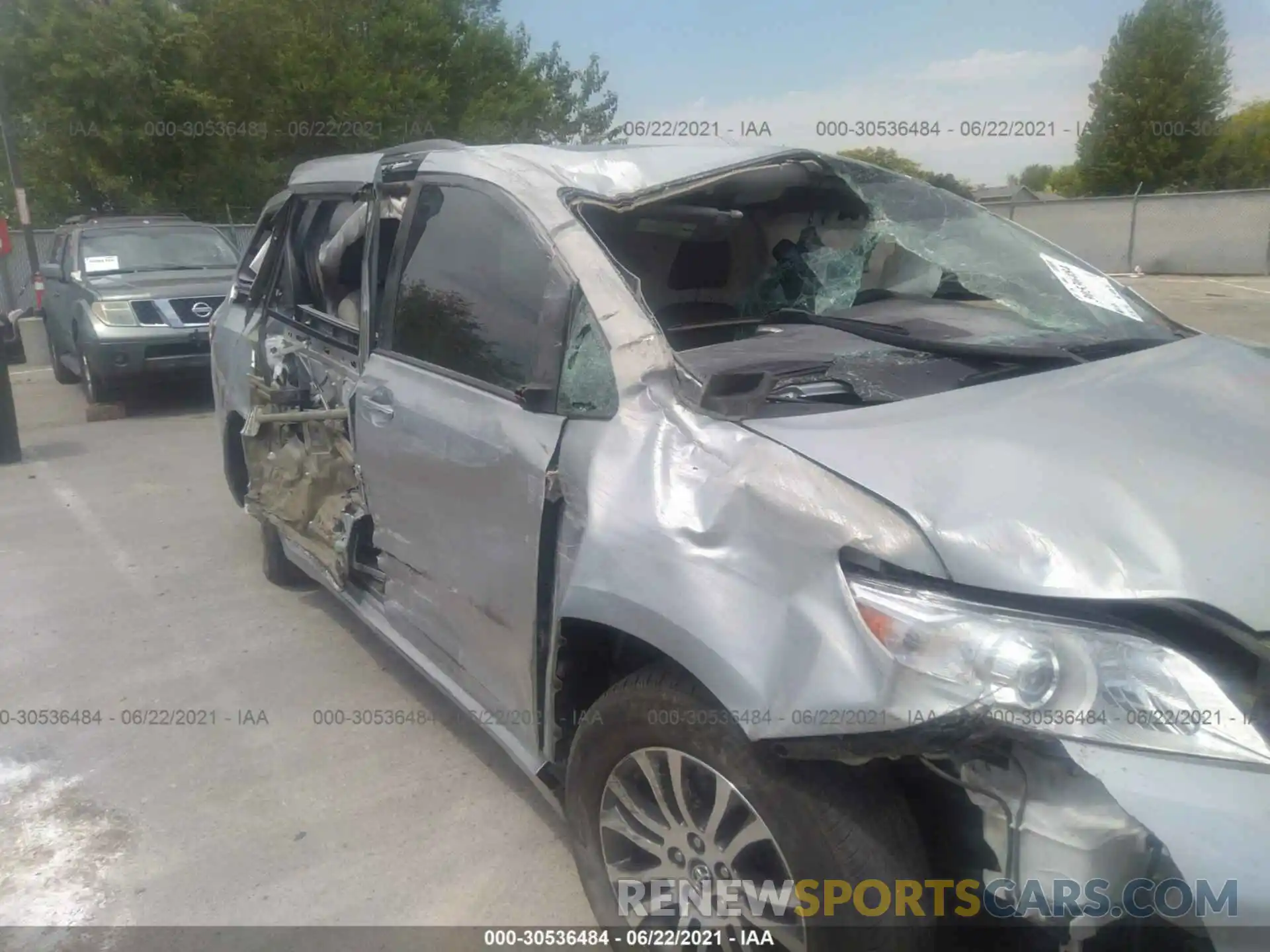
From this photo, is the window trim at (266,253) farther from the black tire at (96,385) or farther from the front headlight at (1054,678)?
the black tire at (96,385)

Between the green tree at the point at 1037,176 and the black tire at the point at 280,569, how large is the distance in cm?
9055

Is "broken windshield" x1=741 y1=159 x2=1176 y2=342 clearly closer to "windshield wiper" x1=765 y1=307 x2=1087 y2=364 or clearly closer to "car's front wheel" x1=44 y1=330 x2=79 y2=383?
"windshield wiper" x1=765 y1=307 x2=1087 y2=364

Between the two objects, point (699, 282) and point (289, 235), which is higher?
point (289, 235)

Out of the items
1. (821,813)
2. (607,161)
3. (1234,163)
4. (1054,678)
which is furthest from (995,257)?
(1234,163)

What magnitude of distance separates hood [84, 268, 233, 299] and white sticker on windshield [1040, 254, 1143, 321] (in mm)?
8182

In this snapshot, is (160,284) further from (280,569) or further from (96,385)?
(280,569)

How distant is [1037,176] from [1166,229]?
7457 cm

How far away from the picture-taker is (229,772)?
3.40 m

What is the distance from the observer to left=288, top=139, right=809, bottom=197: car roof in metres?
2.83

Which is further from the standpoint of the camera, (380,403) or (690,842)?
(380,403)

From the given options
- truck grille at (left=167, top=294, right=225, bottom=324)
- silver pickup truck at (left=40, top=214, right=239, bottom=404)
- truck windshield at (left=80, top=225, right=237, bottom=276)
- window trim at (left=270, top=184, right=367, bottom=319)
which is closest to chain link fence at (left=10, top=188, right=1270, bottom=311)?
truck windshield at (left=80, top=225, right=237, bottom=276)

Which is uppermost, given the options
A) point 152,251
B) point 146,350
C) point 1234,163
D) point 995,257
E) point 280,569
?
point 1234,163

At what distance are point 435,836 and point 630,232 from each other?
75.7 inches

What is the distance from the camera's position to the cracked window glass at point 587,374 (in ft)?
7.66
